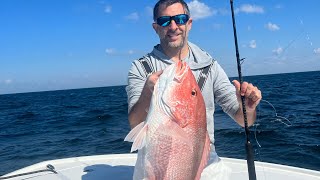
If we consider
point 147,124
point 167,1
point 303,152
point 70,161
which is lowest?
point 303,152

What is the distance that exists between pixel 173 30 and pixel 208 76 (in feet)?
2.02

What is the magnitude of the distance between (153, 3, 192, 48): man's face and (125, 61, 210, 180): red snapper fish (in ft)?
2.56

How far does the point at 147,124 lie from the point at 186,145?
12.1 inches

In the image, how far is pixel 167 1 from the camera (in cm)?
323

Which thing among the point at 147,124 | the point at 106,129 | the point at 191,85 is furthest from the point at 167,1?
the point at 106,129

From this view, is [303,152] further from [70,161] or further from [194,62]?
[194,62]

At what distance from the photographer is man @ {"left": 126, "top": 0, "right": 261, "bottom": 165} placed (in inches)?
119

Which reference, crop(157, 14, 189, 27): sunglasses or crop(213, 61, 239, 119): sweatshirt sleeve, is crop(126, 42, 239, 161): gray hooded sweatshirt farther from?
crop(157, 14, 189, 27): sunglasses

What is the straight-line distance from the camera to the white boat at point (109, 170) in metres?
4.57

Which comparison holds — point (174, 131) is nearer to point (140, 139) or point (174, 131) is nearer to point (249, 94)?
point (140, 139)

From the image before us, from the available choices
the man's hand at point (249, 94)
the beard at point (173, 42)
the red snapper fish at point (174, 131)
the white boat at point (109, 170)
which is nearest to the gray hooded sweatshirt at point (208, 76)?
the beard at point (173, 42)

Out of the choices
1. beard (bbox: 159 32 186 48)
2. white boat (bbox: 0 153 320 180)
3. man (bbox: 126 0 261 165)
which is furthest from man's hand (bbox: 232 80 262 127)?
white boat (bbox: 0 153 320 180)

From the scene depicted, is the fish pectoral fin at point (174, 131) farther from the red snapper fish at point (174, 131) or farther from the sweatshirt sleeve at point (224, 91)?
the sweatshirt sleeve at point (224, 91)

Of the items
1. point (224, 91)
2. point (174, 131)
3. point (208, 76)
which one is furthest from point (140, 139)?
point (224, 91)
